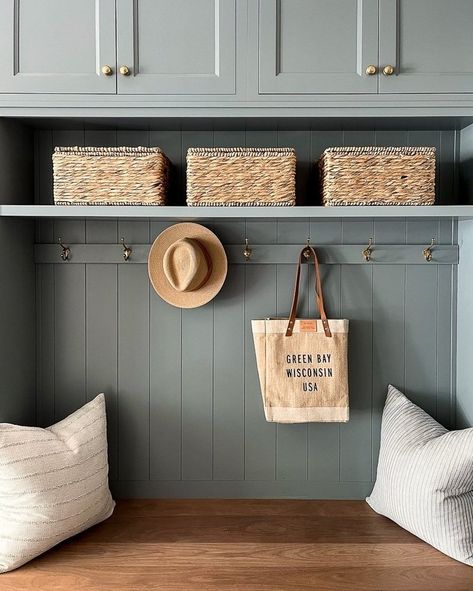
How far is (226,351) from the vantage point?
6.63 ft

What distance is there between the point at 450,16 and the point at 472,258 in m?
0.66

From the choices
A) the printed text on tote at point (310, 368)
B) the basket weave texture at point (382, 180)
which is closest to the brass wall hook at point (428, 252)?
the basket weave texture at point (382, 180)

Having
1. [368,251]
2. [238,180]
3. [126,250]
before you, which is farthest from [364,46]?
[126,250]

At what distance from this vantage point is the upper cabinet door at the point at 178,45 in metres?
1.66

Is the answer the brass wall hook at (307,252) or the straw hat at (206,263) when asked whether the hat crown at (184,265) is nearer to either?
the straw hat at (206,263)

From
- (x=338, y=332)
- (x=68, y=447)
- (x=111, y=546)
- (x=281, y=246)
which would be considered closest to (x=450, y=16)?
(x=281, y=246)

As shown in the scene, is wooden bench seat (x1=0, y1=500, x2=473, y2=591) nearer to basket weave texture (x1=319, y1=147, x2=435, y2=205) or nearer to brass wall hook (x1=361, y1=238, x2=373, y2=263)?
brass wall hook (x1=361, y1=238, x2=373, y2=263)

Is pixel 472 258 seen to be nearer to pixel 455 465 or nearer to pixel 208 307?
pixel 455 465

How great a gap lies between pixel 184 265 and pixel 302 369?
0.47 metres

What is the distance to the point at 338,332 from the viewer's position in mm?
1923

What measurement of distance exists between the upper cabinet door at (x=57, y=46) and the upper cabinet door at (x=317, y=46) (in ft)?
1.34

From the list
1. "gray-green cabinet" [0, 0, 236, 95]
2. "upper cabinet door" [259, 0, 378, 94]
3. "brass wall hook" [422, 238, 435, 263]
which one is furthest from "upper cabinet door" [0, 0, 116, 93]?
"brass wall hook" [422, 238, 435, 263]

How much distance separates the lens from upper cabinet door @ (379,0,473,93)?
166cm

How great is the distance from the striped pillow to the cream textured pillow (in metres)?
0.83
